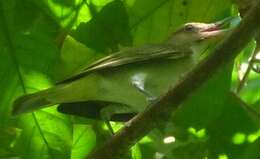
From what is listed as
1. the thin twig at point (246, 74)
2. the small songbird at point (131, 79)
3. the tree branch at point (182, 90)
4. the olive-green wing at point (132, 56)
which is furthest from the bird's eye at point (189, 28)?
the tree branch at point (182, 90)

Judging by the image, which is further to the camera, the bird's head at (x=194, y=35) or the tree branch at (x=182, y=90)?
the bird's head at (x=194, y=35)

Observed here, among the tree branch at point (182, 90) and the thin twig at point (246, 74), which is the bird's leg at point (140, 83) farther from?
the tree branch at point (182, 90)

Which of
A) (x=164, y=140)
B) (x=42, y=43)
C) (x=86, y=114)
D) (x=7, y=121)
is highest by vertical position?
(x=42, y=43)

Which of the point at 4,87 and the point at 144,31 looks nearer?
the point at 4,87

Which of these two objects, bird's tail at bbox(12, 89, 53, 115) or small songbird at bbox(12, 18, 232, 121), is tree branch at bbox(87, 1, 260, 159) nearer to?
bird's tail at bbox(12, 89, 53, 115)

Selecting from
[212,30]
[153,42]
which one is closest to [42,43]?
[153,42]

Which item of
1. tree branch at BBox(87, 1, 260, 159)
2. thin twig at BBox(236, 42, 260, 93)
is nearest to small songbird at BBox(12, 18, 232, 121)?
thin twig at BBox(236, 42, 260, 93)

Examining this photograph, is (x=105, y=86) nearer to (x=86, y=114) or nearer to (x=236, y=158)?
(x=86, y=114)
